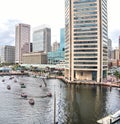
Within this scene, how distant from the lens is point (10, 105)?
323 feet

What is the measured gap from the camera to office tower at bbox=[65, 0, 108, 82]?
613 ft

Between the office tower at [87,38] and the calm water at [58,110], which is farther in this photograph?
the office tower at [87,38]

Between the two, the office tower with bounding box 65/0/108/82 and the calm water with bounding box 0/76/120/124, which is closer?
the calm water with bounding box 0/76/120/124

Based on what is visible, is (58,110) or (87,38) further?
(87,38)

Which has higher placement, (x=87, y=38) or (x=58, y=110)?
(x=87, y=38)

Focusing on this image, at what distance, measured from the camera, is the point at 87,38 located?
188m

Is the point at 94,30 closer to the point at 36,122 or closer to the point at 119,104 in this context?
the point at 119,104

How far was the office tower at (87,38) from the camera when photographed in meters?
187

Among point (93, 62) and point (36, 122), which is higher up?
point (93, 62)

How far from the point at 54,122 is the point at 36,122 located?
294 inches

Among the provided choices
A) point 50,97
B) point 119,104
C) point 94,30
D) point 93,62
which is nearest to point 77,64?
point 93,62

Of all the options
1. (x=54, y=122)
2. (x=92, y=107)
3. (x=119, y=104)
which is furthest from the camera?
(x=119, y=104)

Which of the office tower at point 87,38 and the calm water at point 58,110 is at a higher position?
the office tower at point 87,38

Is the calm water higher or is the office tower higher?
the office tower
